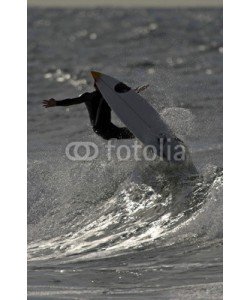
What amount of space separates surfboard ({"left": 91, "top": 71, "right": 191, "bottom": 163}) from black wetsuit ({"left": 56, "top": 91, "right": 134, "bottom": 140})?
65mm

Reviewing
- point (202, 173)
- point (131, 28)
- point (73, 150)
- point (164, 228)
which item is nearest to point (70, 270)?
point (164, 228)

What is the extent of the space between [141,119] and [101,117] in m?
0.42

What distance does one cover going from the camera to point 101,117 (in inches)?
365

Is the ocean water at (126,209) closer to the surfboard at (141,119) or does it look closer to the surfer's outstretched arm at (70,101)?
the surfboard at (141,119)

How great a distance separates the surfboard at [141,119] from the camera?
9062 millimetres

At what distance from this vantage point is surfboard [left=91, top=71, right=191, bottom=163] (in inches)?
357

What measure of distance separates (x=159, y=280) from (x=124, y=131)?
3171 millimetres

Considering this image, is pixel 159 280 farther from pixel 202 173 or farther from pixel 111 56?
pixel 111 56

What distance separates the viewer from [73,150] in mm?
11352

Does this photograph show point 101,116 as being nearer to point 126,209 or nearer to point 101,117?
point 101,117
